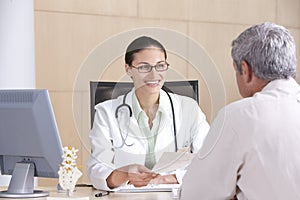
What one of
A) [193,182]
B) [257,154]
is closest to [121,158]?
[193,182]

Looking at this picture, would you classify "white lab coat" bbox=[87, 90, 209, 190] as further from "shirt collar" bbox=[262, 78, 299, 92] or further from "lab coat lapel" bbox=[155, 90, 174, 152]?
"shirt collar" bbox=[262, 78, 299, 92]

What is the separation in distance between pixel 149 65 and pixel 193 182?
491mm

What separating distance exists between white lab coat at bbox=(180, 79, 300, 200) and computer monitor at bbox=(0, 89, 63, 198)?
2.88 ft

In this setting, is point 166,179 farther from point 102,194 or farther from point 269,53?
point 269,53

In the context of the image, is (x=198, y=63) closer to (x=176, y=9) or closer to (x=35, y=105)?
(x=35, y=105)

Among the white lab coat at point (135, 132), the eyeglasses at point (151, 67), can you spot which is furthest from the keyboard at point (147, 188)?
the eyeglasses at point (151, 67)

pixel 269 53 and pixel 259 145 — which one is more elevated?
pixel 269 53

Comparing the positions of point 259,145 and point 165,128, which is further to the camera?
point 165,128

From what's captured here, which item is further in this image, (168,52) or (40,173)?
(40,173)

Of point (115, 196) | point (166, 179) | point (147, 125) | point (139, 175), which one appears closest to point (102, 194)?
point (115, 196)

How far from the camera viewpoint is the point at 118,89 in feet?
8.55

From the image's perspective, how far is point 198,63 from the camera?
8.37ft

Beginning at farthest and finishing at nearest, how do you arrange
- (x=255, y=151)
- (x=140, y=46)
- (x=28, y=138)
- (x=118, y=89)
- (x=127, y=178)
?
(x=127, y=178)
(x=28, y=138)
(x=118, y=89)
(x=140, y=46)
(x=255, y=151)

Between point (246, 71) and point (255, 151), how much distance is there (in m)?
0.31
